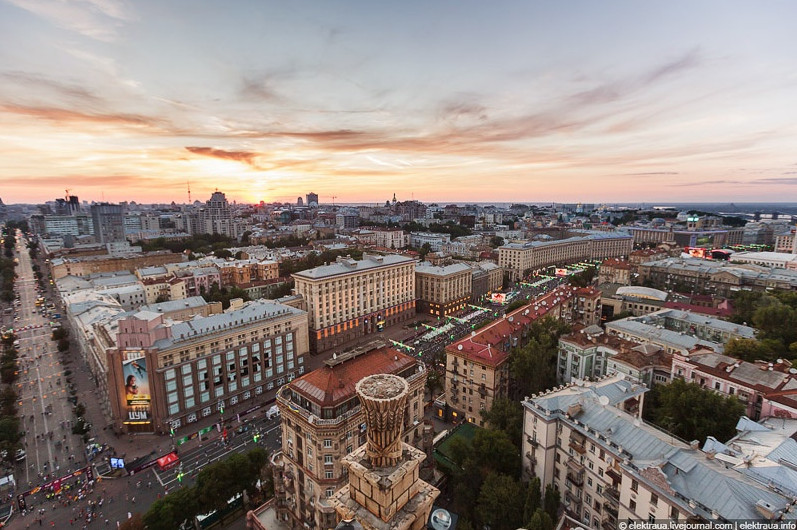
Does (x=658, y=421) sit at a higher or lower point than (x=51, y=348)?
higher

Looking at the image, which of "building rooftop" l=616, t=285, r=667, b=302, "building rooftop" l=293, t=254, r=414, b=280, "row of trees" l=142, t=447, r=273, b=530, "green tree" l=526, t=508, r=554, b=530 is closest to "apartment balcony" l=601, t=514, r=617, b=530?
"green tree" l=526, t=508, r=554, b=530

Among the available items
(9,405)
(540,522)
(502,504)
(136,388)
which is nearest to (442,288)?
(136,388)

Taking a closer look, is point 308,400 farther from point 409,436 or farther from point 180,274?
point 180,274

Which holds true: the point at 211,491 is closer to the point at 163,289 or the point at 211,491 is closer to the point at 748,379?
the point at 748,379

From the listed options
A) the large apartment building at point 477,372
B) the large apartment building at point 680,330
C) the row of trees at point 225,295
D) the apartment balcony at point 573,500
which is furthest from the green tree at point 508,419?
the row of trees at point 225,295

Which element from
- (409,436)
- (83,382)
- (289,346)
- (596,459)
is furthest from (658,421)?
(83,382)

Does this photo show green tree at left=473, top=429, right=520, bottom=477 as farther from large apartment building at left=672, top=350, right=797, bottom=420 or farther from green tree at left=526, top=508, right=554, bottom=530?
large apartment building at left=672, top=350, right=797, bottom=420
